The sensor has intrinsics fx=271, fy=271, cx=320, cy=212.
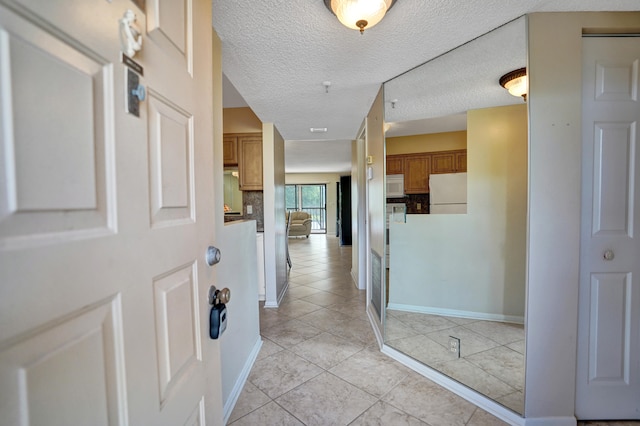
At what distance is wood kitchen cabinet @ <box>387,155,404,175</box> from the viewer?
2.74 meters

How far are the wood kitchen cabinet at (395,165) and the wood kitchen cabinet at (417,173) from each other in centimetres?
8

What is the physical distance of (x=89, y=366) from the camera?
1.48 feet

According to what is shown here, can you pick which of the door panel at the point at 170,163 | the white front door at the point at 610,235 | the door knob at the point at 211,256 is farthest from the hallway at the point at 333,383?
the door panel at the point at 170,163

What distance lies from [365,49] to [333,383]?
7.31 feet

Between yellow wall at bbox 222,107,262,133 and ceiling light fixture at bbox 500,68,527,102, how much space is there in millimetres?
2595

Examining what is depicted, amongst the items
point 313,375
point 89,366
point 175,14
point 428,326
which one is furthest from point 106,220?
point 428,326

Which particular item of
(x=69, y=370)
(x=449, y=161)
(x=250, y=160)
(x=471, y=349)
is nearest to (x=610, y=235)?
(x=471, y=349)

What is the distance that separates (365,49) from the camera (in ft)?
5.62

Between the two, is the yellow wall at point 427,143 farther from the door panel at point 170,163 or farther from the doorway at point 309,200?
the doorway at point 309,200

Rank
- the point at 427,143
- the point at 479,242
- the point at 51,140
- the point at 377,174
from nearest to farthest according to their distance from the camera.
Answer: the point at 51,140 < the point at 479,242 < the point at 377,174 < the point at 427,143

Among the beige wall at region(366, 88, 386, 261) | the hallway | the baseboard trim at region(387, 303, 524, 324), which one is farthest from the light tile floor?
the beige wall at region(366, 88, 386, 261)

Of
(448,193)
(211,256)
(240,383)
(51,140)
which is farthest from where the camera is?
(448,193)

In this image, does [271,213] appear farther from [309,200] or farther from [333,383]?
[309,200]

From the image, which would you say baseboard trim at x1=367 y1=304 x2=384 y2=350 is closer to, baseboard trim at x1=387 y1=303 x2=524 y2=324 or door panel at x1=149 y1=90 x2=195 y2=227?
baseboard trim at x1=387 y1=303 x2=524 y2=324
